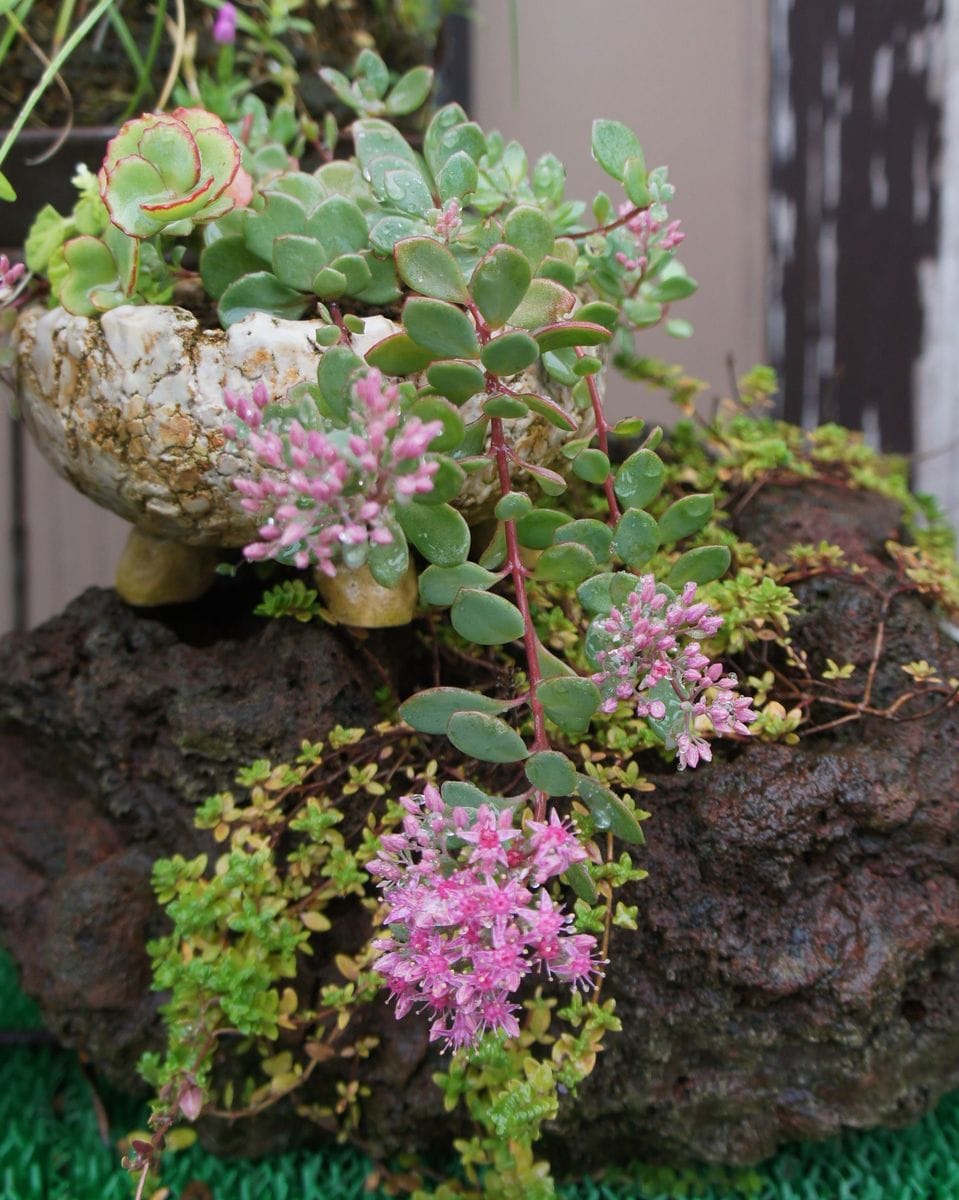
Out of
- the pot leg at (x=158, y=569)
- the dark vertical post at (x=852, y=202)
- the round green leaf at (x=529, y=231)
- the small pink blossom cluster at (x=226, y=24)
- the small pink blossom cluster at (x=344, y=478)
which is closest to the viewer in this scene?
the small pink blossom cluster at (x=344, y=478)

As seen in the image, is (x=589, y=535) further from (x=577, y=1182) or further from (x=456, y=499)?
(x=577, y=1182)

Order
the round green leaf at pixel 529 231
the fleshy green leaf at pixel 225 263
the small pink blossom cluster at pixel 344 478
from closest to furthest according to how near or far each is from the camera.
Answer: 1. the small pink blossom cluster at pixel 344 478
2. the round green leaf at pixel 529 231
3. the fleshy green leaf at pixel 225 263

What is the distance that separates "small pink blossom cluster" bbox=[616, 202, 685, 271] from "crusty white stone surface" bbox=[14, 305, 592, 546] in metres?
0.22

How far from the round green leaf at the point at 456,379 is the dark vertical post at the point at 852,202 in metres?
1.14

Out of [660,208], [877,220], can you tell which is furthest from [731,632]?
[877,220]

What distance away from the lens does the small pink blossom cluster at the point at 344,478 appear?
60 centimetres

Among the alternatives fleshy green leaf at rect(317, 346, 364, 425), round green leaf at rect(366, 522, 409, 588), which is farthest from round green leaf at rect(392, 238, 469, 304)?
round green leaf at rect(366, 522, 409, 588)

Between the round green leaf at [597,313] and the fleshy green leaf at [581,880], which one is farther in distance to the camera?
the round green leaf at [597,313]

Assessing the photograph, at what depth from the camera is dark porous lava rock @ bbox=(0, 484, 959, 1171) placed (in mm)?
875

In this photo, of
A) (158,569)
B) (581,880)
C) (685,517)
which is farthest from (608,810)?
(158,569)

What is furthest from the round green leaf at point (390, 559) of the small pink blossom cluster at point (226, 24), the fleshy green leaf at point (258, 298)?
the small pink blossom cluster at point (226, 24)

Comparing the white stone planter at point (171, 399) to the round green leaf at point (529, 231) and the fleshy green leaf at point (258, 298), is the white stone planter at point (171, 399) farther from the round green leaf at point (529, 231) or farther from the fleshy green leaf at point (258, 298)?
the round green leaf at point (529, 231)

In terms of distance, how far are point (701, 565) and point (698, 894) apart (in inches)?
12.3

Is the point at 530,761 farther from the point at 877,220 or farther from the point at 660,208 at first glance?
the point at 877,220
